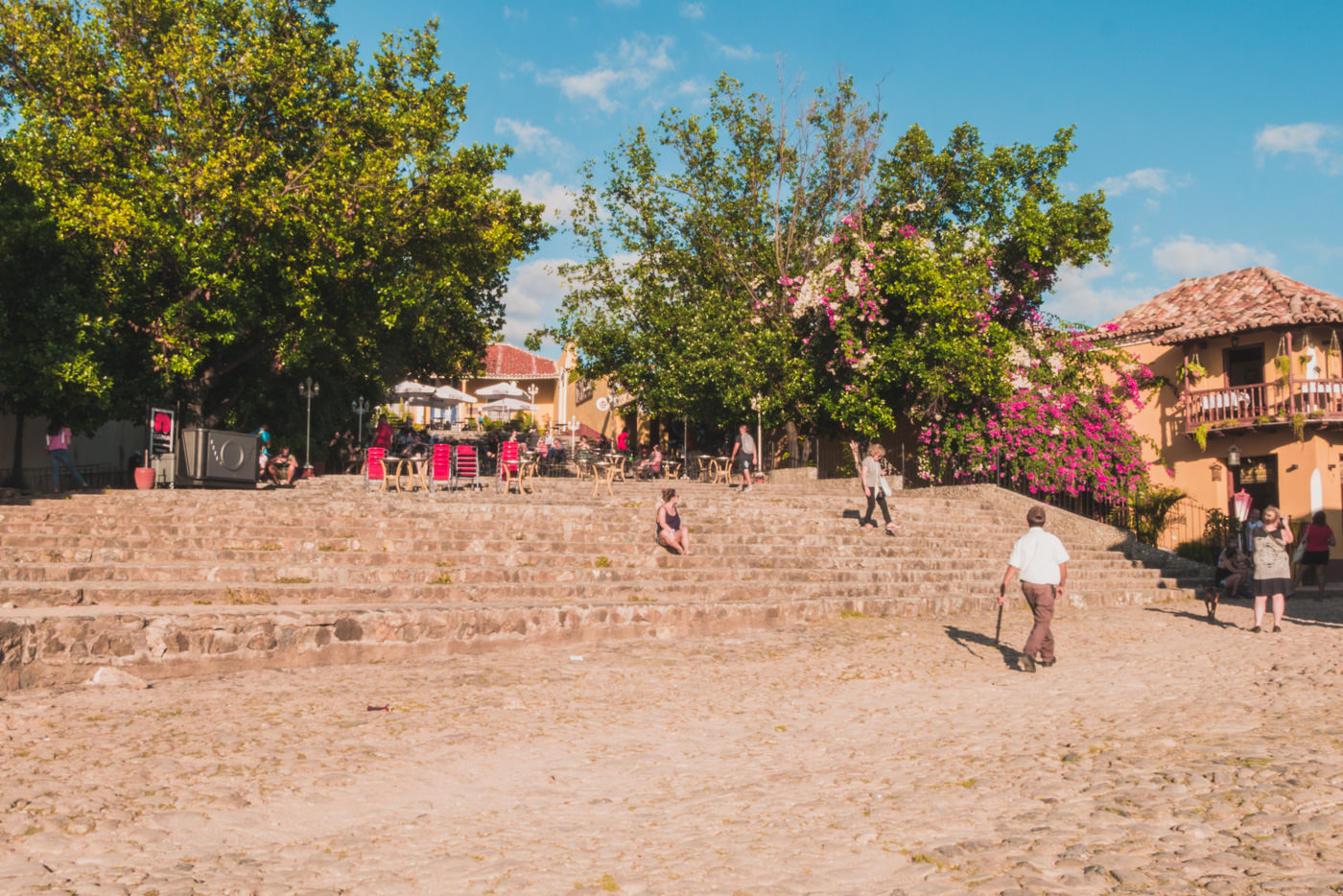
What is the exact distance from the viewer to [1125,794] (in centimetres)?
470

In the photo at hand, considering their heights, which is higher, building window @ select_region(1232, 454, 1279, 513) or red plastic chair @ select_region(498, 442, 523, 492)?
red plastic chair @ select_region(498, 442, 523, 492)

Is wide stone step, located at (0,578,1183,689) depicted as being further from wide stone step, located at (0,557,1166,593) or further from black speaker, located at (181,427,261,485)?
black speaker, located at (181,427,261,485)

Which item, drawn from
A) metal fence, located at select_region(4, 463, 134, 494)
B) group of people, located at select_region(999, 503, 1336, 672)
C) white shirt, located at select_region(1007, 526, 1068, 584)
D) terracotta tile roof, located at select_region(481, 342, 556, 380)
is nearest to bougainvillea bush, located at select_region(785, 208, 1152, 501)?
group of people, located at select_region(999, 503, 1336, 672)

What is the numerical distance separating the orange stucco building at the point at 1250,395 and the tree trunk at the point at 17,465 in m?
24.3

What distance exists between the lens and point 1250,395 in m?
21.8

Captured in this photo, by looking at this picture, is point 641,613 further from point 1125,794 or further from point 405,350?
point 405,350

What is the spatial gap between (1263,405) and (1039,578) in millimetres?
16917

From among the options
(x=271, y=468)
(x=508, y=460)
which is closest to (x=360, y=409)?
(x=271, y=468)

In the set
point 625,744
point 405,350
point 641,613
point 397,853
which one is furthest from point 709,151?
point 397,853

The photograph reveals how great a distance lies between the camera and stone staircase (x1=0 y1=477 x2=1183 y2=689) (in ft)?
25.8

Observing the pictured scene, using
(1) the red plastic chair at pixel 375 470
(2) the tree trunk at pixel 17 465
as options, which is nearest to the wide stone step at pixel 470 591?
(1) the red plastic chair at pixel 375 470

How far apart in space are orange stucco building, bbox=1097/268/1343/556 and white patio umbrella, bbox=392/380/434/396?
60.5ft

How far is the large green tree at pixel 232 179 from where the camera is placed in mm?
17000

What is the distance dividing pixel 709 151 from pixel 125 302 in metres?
15.1
